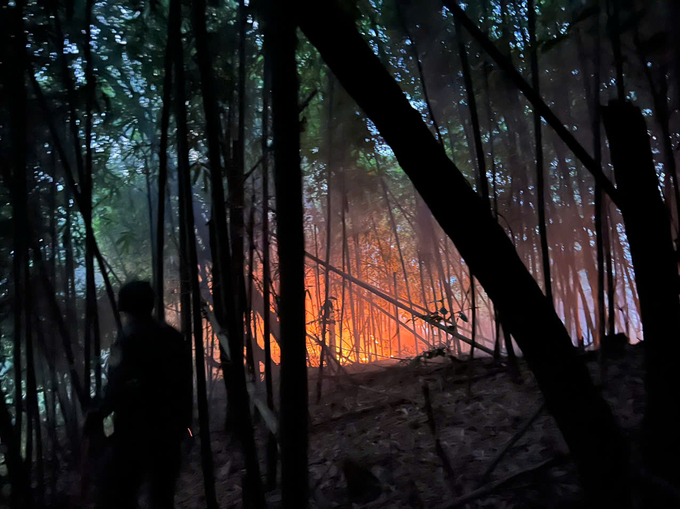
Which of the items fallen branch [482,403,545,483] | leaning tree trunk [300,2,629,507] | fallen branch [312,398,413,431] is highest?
leaning tree trunk [300,2,629,507]

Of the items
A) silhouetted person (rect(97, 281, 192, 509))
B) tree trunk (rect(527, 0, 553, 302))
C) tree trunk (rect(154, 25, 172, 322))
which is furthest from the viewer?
tree trunk (rect(527, 0, 553, 302))

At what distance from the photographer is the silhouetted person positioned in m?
1.31

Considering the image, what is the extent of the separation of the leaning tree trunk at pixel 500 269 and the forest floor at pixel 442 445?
0.50 m

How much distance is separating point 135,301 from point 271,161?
1.01 m

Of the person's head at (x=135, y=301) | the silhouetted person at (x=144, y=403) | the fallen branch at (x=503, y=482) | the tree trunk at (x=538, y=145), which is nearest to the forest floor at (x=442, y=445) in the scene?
the fallen branch at (x=503, y=482)

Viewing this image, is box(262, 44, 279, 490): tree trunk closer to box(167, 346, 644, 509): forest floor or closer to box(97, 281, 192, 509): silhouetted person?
box(167, 346, 644, 509): forest floor

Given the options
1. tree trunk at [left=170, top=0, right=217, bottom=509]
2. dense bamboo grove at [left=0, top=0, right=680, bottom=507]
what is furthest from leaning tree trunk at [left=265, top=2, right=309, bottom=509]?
tree trunk at [left=170, top=0, right=217, bottom=509]

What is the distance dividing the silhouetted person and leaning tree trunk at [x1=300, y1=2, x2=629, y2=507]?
1.06 metres

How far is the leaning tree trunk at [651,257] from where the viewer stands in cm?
92

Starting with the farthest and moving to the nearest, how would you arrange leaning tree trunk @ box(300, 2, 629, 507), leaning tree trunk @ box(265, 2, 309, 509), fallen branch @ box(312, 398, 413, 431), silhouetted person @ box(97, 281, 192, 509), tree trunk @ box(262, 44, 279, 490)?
fallen branch @ box(312, 398, 413, 431)
tree trunk @ box(262, 44, 279, 490)
silhouetted person @ box(97, 281, 192, 509)
leaning tree trunk @ box(265, 2, 309, 509)
leaning tree trunk @ box(300, 2, 629, 507)

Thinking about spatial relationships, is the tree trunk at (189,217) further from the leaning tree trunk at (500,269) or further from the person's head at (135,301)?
the leaning tree trunk at (500,269)

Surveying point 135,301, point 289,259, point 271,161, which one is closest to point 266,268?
point 135,301

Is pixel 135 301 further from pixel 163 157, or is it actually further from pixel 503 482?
pixel 503 482

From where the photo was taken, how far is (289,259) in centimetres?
88
